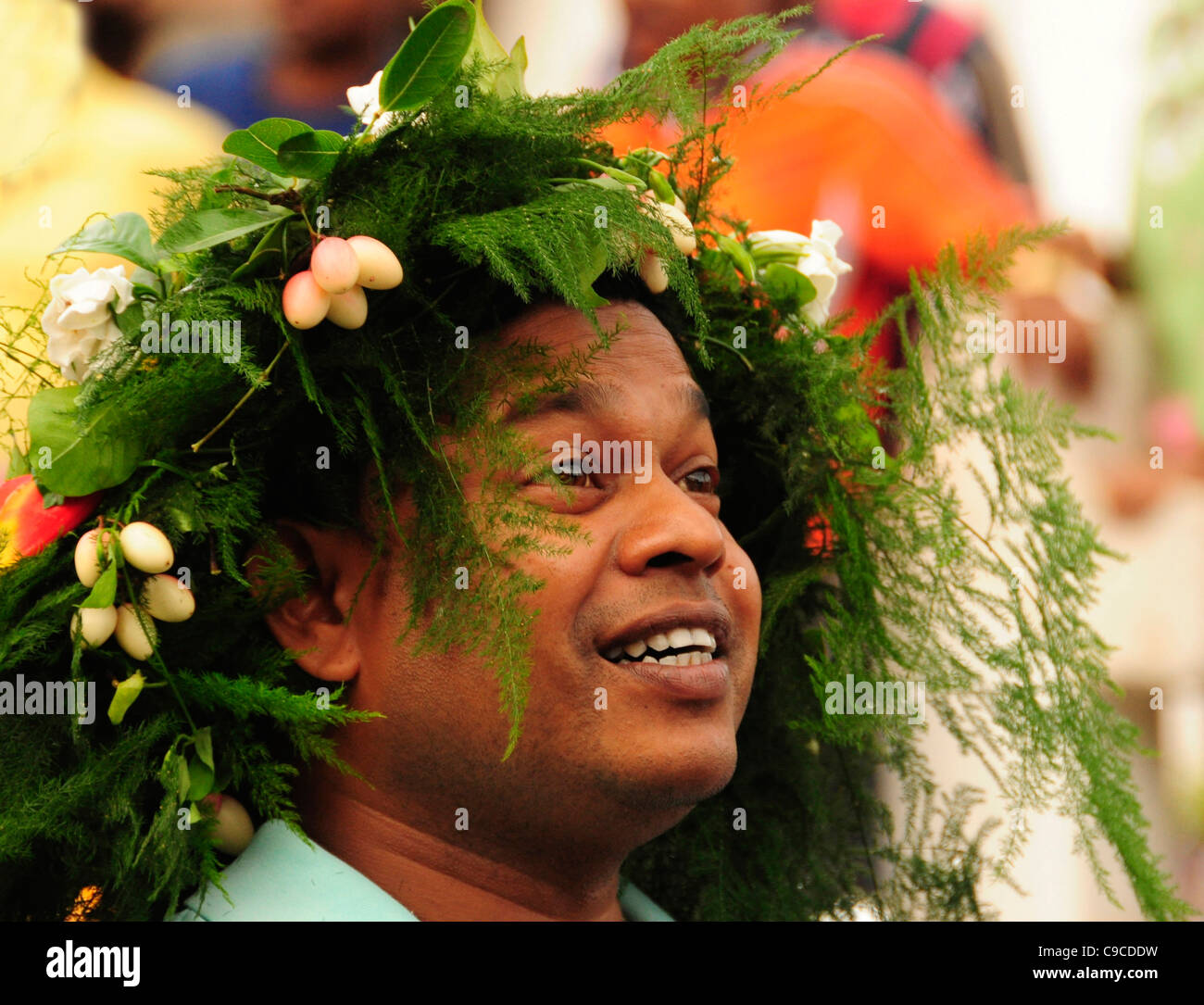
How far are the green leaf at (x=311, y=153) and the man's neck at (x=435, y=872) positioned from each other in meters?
0.53

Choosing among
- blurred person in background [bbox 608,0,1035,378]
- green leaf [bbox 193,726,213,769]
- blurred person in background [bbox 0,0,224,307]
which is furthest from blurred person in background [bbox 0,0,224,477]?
green leaf [bbox 193,726,213,769]

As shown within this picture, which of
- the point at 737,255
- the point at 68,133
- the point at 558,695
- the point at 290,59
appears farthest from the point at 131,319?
the point at 290,59

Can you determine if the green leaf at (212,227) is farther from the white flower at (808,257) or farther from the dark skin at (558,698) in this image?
the white flower at (808,257)

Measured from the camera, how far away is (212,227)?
1101 millimetres

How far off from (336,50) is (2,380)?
1394 mm

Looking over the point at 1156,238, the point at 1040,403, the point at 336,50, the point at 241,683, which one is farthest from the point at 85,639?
the point at 1156,238

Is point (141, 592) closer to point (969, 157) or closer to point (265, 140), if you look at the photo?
point (265, 140)

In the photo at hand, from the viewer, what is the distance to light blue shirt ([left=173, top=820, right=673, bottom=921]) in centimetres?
108

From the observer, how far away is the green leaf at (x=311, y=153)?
109 cm

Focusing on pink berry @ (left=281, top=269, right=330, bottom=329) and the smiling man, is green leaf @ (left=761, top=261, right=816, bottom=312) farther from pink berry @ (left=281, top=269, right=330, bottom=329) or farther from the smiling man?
pink berry @ (left=281, top=269, right=330, bottom=329)

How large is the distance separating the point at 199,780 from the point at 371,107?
0.60 metres

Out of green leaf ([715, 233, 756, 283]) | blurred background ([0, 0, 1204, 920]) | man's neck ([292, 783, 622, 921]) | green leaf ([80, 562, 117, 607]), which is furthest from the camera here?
blurred background ([0, 0, 1204, 920])

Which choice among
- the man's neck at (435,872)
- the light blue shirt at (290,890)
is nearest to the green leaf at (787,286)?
the man's neck at (435,872)

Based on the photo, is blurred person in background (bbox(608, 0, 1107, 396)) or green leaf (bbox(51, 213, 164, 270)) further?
blurred person in background (bbox(608, 0, 1107, 396))
